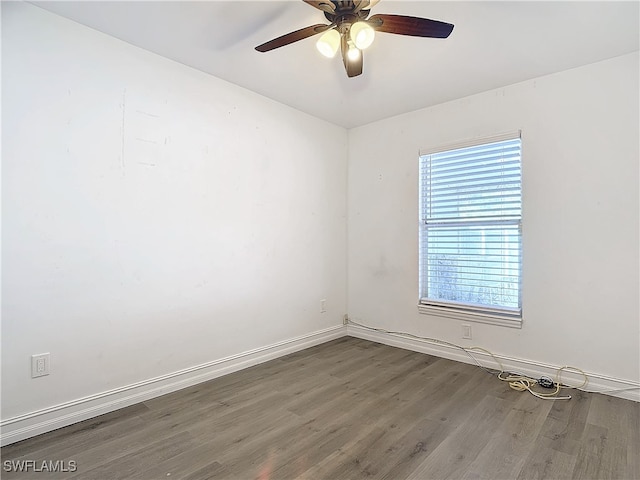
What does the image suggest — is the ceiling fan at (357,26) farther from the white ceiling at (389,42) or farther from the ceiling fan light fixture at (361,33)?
the white ceiling at (389,42)

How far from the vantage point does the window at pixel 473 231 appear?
3.14m

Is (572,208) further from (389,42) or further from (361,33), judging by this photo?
(361,33)

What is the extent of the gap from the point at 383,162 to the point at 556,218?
1757 mm

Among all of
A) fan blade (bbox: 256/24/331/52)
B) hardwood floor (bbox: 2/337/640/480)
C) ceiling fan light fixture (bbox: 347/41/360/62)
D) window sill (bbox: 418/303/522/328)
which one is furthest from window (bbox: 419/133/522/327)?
fan blade (bbox: 256/24/331/52)

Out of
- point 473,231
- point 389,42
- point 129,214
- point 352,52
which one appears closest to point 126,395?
point 129,214

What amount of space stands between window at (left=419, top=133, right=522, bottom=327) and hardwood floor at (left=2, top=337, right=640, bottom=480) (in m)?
0.75

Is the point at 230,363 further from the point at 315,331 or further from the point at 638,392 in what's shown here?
the point at 638,392

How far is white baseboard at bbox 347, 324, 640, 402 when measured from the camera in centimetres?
262

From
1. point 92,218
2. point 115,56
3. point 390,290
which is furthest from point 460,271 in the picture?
point 115,56

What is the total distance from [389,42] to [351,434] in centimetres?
254

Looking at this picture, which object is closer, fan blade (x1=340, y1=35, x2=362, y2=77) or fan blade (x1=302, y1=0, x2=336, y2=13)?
fan blade (x1=302, y1=0, x2=336, y2=13)

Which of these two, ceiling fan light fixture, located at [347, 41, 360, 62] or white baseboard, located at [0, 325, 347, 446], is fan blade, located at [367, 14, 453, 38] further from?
white baseboard, located at [0, 325, 347, 446]

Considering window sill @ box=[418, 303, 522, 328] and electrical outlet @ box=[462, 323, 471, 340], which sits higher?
window sill @ box=[418, 303, 522, 328]

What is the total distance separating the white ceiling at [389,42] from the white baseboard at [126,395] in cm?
238
